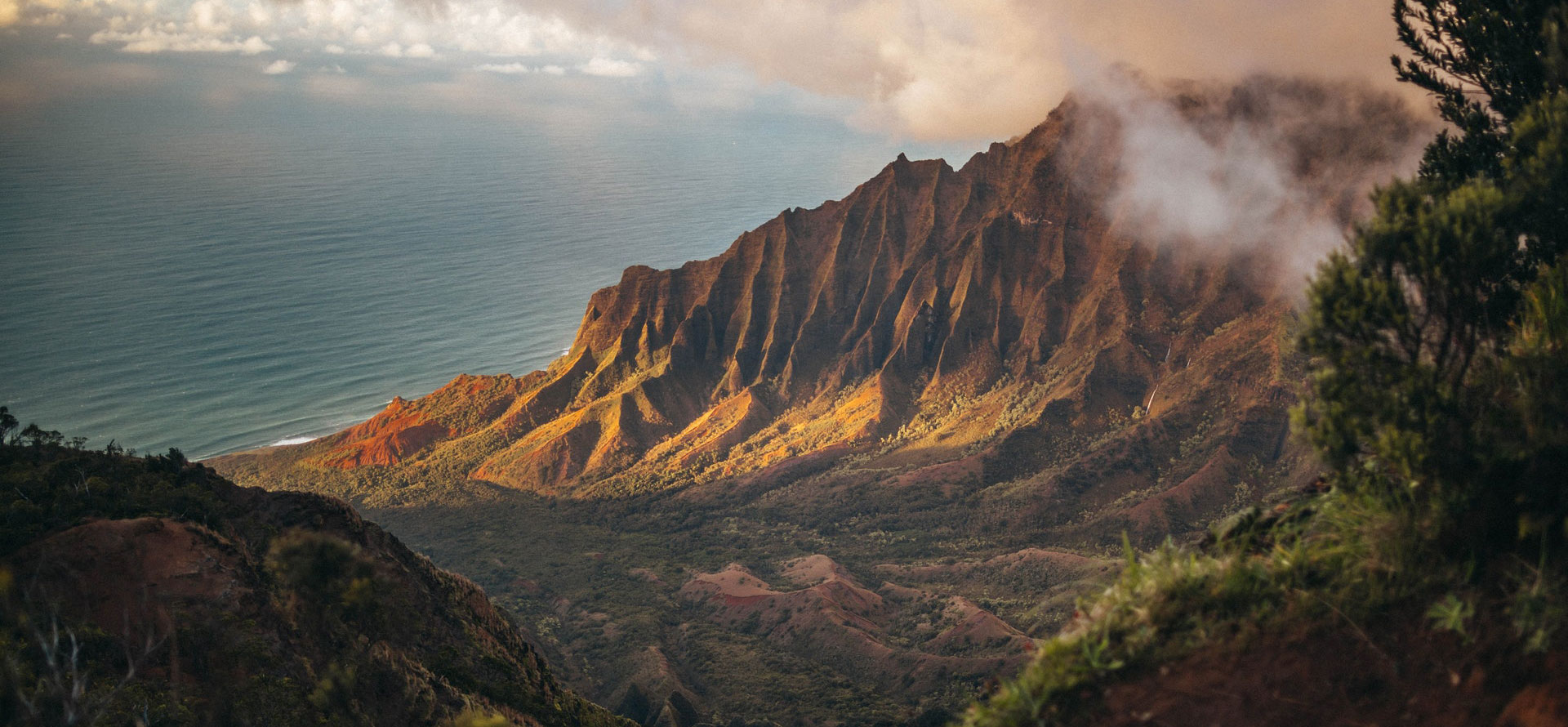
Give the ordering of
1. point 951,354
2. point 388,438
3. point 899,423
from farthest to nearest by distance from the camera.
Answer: point 388,438, point 951,354, point 899,423

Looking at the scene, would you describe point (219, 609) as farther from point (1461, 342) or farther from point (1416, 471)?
point (1461, 342)

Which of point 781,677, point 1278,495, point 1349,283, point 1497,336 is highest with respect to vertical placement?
point 1349,283

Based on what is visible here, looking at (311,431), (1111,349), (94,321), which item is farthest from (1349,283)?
(94,321)

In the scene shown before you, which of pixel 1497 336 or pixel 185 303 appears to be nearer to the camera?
pixel 1497 336

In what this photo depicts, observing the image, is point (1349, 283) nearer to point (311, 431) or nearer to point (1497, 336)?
Result: point (1497, 336)

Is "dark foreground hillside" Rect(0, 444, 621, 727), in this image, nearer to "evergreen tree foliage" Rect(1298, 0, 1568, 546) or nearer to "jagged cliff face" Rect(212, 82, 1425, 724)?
"jagged cliff face" Rect(212, 82, 1425, 724)

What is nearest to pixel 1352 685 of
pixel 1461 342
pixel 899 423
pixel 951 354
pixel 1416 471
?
pixel 1416 471
